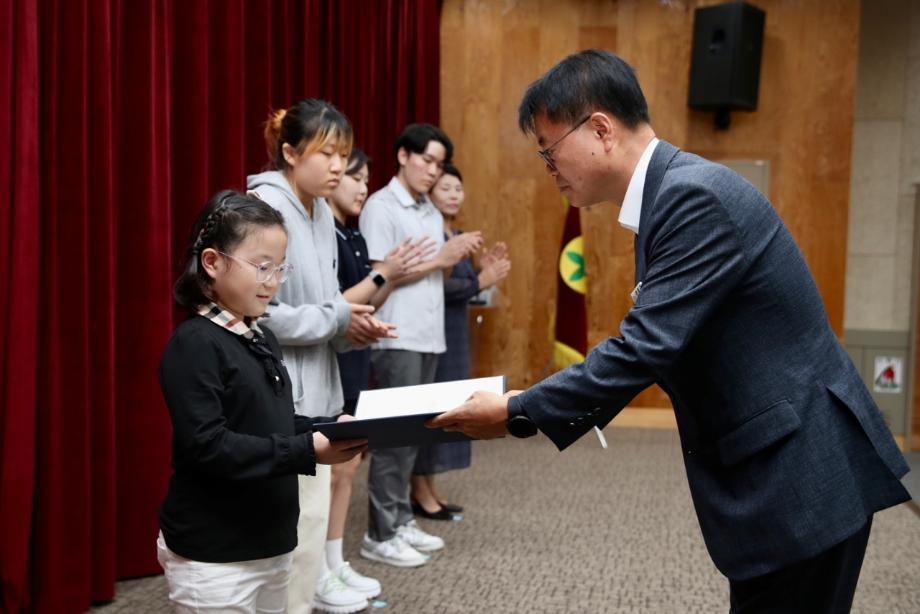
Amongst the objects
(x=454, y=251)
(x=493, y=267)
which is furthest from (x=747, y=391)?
(x=493, y=267)

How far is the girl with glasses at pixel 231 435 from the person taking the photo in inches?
62.6

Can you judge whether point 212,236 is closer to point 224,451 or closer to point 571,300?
point 224,451

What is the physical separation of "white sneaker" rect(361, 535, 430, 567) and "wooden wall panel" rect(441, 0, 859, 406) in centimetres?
274

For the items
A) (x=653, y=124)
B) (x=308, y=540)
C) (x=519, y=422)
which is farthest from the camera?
(x=653, y=124)

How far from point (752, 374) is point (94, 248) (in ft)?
6.35

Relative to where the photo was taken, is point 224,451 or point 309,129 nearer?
point 224,451

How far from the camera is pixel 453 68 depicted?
19.6ft

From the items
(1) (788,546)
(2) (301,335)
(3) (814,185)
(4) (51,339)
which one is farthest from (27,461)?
(3) (814,185)

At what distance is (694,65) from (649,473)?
2509mm

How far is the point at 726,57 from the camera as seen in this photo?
5480mm

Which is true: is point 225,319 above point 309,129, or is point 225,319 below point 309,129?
below

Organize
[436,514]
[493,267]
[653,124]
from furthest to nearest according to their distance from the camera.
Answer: [653,124] < [493,267] < [436,514]

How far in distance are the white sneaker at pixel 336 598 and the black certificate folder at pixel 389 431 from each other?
1181 mm

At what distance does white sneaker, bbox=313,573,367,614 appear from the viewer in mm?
2699
